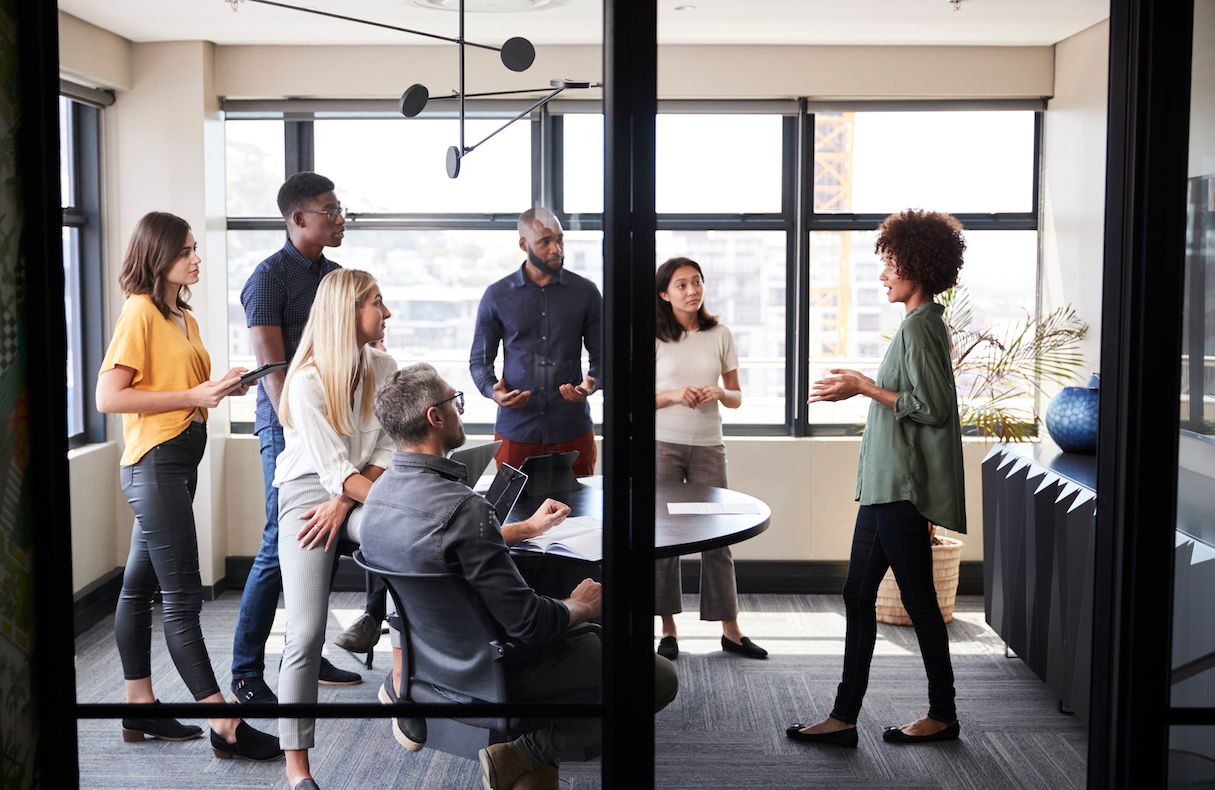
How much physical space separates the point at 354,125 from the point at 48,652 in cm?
Result: 92

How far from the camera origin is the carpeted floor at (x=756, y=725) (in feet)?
5.72

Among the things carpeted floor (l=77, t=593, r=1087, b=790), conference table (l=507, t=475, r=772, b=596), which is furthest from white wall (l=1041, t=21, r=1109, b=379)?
conference table (l=507, t=475, r=772, b=596)

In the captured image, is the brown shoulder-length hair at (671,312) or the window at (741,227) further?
the window at (741,227)

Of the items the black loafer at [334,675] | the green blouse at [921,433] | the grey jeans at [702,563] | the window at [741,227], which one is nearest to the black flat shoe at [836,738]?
the grey jeans at [702,563]

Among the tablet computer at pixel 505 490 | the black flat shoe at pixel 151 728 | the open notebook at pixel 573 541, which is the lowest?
the black flat shoe at pixel 151 728

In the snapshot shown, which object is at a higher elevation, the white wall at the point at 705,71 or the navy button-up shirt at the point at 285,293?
the white wall at the point at 705,71

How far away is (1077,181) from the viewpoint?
12.0 feet

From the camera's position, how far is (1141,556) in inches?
67.5

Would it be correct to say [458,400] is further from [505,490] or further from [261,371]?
[261,371]

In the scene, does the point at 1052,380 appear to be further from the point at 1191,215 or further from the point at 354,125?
the point at 354,125

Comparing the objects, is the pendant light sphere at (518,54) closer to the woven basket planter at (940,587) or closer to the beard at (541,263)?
the beard at (541,263)

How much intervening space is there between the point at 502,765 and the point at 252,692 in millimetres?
407

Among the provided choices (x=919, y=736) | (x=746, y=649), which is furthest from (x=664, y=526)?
(x=746, y=649)

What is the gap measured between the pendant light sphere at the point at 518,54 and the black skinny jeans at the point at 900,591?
1297 mm
